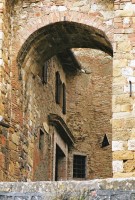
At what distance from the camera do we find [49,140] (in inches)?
645

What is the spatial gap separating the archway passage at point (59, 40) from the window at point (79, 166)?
8.73 meters

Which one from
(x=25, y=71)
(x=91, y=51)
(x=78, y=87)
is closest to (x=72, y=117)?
(x=78, y=87)

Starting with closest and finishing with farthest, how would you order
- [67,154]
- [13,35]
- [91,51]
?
1. [13,35]
2. [67,154]
3. [91,51]

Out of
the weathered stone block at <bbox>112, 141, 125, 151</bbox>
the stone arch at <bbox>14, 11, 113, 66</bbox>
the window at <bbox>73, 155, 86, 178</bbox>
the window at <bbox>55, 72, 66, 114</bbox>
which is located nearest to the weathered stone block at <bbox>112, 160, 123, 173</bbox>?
the weathered stone block at <bbox>112, 141, 125, 151</bbox>

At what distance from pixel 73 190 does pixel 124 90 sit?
497cm

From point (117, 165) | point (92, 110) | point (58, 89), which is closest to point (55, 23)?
point (117, 165)

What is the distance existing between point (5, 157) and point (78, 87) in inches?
423

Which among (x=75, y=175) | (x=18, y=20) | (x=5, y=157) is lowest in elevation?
(x=5, y=157)

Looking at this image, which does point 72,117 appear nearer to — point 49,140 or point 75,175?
point 75,175

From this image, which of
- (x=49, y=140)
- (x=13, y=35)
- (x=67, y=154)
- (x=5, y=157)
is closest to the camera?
(x=5, y=157)

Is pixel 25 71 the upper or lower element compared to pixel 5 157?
upper

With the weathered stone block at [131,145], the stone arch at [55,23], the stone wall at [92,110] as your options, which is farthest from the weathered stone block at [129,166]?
the stone wall at [92,110]

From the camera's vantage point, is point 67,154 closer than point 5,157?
No

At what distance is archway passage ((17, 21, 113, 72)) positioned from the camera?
36.8 ft
